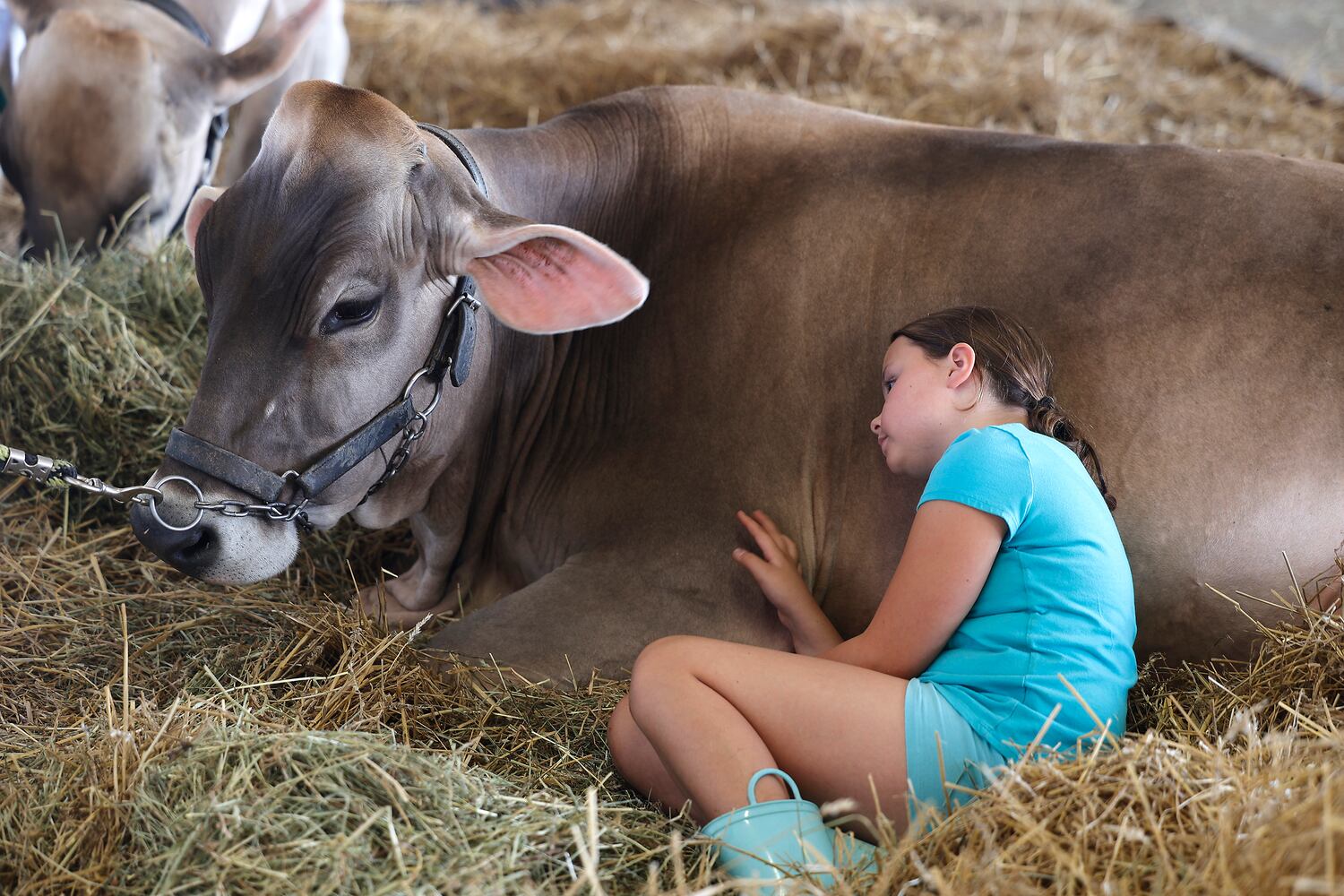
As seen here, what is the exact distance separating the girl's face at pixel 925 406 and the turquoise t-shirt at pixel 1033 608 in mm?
146

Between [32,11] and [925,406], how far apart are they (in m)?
4.24

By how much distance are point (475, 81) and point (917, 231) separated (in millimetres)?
4713

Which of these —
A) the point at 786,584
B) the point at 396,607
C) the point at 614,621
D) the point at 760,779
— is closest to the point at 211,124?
the point at 396,607

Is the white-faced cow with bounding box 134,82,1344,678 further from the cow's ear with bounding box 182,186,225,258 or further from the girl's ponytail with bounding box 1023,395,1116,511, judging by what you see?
the girl's ponytail with bounding box 1023,395,1116,511

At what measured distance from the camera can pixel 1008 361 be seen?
99.1 inches

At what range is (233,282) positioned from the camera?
105 inches

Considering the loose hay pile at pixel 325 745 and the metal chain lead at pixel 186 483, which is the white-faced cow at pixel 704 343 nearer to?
the metal chain lead at pixel 186 483

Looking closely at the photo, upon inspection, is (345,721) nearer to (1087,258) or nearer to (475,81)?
(1087,258)

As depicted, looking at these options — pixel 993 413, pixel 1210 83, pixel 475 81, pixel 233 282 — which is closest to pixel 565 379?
Result: pixel 233 282

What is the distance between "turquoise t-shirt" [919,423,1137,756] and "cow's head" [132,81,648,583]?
86cm

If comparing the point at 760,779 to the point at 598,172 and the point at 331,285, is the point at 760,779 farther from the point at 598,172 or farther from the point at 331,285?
the point at 598,172

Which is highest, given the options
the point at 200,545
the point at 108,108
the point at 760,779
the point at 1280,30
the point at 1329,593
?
the point at 1280,30

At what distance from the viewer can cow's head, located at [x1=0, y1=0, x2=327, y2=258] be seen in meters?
4.58

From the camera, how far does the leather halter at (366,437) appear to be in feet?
8.56
